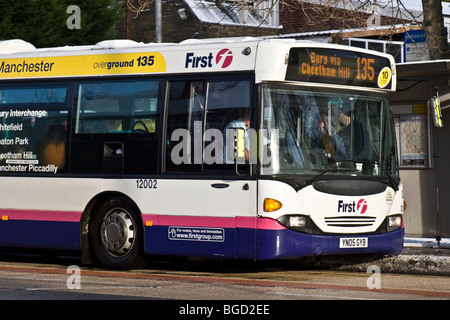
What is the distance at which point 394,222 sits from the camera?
1298cm

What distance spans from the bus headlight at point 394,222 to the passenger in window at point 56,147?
4419 millimetres

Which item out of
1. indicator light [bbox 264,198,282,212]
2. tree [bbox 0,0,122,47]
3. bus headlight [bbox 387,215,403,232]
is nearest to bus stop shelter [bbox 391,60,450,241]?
bus headlight [bbox 387,215,403,232]

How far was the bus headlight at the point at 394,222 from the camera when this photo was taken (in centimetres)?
1288

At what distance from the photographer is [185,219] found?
12492 millimetres

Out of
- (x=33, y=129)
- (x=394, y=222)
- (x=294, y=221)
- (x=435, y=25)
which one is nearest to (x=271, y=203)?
(x=294, y=221)

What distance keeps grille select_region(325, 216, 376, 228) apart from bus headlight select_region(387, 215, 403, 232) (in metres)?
0.32

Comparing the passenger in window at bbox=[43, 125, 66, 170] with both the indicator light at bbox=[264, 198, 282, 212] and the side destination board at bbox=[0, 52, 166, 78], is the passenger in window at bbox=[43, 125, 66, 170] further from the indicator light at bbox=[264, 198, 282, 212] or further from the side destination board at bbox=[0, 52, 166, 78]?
the indicator light at bbox=[264, 198, 282, 212]

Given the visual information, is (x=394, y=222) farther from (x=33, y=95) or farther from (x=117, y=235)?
(x=33, y=95)

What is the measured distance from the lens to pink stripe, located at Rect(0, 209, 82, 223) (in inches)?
528

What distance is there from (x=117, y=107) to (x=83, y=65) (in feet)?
3.01
